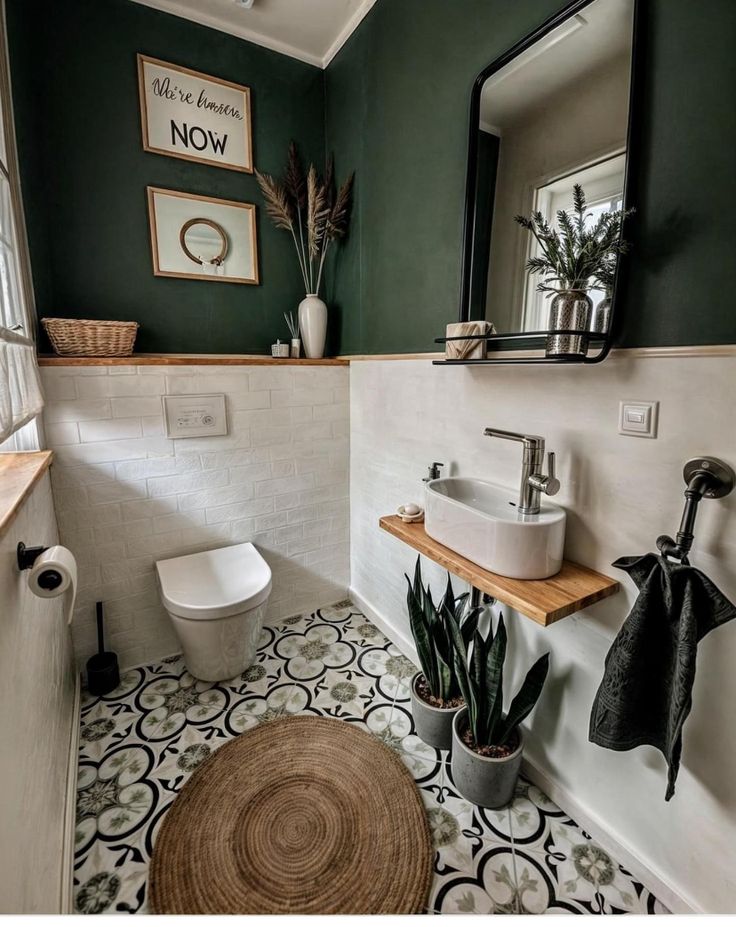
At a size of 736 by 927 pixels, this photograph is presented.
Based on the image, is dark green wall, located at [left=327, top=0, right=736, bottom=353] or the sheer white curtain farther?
the sheer white curtain

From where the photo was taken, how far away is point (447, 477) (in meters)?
1.57

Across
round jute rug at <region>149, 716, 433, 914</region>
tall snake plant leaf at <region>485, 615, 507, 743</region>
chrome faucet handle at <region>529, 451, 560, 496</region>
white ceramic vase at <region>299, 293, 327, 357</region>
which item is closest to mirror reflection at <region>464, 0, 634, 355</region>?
chrome faucet handle at <region>529, 451, 560, 496</region>

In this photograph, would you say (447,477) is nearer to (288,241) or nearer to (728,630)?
(728,630)

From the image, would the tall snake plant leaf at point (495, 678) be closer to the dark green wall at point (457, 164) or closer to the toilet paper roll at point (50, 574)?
the dark green wall at point (457, 164)

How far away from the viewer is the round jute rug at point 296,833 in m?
1.11

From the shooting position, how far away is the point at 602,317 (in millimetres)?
1059

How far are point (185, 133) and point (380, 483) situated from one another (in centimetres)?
176

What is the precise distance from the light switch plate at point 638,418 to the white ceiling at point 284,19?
197 centimetres

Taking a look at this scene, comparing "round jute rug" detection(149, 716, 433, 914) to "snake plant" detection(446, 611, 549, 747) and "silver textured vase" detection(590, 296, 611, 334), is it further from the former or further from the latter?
"silver textured vase" detection(590, 296, 611, 334)

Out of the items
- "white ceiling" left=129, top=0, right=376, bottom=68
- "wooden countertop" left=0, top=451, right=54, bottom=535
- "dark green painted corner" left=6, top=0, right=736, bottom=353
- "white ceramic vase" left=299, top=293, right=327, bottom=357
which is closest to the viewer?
"wooden countertop" left=0, top=451, right=54, bottom=535

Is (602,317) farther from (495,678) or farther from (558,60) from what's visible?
(495,678)

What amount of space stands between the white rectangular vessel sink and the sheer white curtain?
43.3 inches

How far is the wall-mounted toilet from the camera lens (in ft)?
5.27

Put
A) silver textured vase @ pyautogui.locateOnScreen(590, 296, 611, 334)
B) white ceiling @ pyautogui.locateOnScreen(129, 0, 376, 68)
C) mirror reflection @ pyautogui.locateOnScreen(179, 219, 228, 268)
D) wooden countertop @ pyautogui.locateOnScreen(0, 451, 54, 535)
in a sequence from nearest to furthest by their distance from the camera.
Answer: wooden countertop @ pyautogui.locateOnScreen(0, 451, 54, 535)
silver textured vase @ pyautogui.locateOnScreen(590, 296, 611, 334)
white ceiling @ pyautogui.locateOnScreen(129, 0, 376, 68)
mirror reflection @ pyautogui.locateOnScreen(179, 219, 228, 268)
